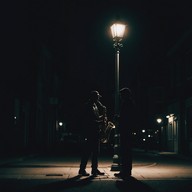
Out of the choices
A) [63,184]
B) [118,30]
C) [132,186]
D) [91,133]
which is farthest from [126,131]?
[118,30]

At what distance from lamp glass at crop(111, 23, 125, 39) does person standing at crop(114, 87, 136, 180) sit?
142 inches

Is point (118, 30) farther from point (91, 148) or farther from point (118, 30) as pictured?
point (91, 148)

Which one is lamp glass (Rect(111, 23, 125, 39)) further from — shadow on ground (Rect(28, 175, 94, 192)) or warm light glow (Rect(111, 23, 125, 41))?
shadow on ground (Rect(28, 175, 94, 192))

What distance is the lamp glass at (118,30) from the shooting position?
48.0 ft

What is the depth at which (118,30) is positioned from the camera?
1468 cm

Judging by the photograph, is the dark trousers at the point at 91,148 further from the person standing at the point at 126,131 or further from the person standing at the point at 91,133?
the person standing at the point at 126,131

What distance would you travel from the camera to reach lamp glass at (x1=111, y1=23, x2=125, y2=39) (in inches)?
576

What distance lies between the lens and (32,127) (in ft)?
123

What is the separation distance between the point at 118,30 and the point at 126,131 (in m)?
4.31

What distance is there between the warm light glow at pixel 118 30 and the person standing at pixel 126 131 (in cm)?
362

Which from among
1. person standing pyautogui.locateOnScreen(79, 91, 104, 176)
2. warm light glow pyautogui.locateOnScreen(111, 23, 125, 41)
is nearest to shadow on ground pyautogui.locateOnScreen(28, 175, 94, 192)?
person standing pyautogui.locateOnScreen(79, 91, 104, 176)

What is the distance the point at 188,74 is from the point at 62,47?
27.3 metres

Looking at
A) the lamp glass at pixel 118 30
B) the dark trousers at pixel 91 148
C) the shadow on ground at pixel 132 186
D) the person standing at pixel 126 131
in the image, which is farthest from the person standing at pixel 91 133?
the lamp glass at pixel 118 30

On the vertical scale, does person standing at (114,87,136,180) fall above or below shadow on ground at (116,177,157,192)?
above
